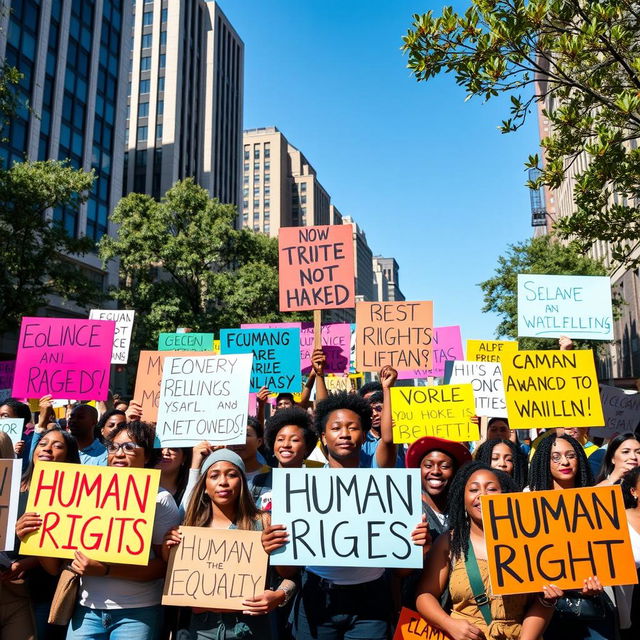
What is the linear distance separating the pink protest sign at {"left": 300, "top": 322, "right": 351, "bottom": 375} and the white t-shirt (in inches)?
166

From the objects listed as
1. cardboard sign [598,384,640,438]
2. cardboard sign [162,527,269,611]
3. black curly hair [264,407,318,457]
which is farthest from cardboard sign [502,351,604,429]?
cardboard sign [162,527,269,611]

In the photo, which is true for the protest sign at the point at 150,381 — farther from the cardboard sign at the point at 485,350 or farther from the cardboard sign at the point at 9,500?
the cardboard sign at the point at 485,350

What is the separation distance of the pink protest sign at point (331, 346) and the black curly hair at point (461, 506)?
408cm

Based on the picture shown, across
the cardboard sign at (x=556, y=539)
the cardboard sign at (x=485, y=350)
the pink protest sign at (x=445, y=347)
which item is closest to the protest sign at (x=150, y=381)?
the cardboard sign at (x=556, y=539)

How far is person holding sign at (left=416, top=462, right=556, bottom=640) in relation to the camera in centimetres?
292

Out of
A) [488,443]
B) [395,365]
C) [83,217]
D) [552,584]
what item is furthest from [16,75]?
[83,217]

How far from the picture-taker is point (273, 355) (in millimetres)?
6688

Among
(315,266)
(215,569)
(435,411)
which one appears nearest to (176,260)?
(315,266)

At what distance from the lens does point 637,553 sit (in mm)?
3346

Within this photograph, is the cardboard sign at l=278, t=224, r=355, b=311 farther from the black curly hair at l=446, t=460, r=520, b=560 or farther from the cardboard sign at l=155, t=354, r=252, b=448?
the black curly hair at l=446, t=460, r=520, b=560

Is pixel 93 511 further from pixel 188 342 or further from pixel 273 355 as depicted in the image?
pixel 188 342

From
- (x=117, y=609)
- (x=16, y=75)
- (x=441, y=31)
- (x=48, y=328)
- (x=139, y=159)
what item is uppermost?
(x=139, y=159)

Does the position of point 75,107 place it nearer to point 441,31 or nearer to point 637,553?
point 441,31

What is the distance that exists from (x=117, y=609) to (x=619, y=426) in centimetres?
554
